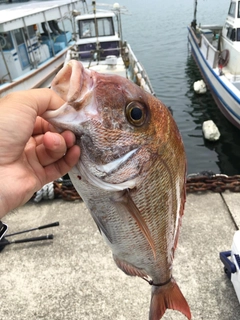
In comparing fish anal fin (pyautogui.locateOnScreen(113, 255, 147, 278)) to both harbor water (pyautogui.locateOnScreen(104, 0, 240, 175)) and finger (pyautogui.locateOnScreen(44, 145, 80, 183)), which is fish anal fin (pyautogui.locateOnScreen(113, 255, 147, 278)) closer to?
finger (pyautogui.locateOnScreen(44, 145, 80, 183))

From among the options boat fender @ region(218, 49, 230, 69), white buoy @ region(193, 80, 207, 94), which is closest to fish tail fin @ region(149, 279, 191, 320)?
boat fender @ region(218, 49, 230, 69)

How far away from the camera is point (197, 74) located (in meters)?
15.5

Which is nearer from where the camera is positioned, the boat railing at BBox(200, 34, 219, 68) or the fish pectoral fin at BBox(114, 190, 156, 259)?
the fish pectoral fin at BBox(114, 190, 156, 259)

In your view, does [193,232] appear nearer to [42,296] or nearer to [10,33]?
[42,296]

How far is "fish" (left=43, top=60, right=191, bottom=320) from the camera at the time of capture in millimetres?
1278

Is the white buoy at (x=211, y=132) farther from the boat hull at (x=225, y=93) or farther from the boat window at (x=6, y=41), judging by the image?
the boat window at (x=6, y=41)

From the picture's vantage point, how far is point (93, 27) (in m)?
11.8

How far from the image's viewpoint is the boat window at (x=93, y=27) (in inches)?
457

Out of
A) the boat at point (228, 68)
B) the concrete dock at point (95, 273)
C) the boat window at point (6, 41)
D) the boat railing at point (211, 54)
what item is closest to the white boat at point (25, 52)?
the boat window at point (6, 41)

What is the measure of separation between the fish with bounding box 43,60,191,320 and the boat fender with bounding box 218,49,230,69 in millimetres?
9991

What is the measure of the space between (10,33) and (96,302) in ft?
32.0

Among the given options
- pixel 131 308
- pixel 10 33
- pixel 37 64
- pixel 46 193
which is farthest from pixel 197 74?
pixel 131 308

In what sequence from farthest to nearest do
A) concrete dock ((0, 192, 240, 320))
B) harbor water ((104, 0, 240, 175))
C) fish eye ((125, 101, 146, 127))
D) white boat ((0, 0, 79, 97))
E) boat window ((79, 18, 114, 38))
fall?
boat window ((79, 18, 114, 38)), white boat ((0, 0, 79, 97)), harbor water ((104, 0, 240, 175)), concrete dock ((0, 192, 240, 320)), fish eye ((125, 101, 146, 127))

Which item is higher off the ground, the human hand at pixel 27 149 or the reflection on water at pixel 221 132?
the human hand at pixel 27 149
